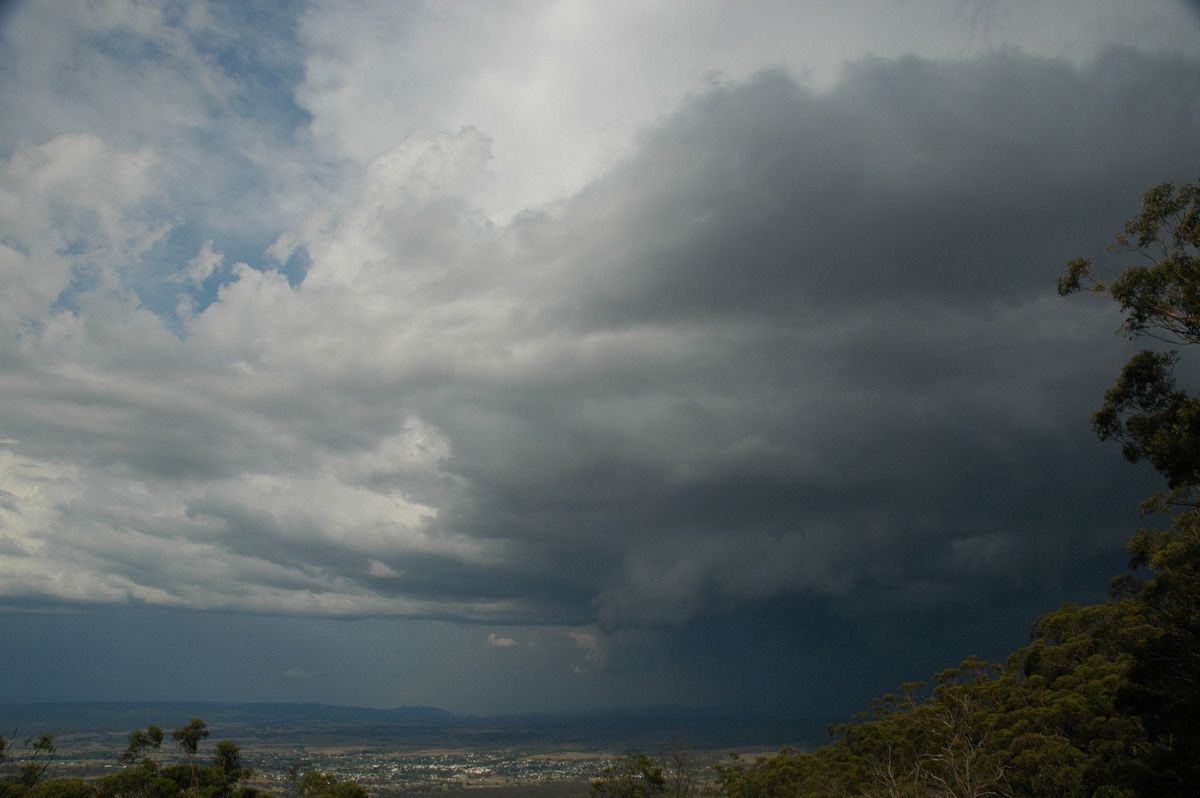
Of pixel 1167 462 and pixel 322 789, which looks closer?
pixel 1167 462

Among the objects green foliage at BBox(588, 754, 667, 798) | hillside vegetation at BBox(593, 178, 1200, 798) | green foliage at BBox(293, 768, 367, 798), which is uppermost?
hillside vegetation at BBox(593, 178, 1200, 798)

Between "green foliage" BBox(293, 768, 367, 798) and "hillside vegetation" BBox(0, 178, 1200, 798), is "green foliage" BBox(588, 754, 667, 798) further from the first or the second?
"green foliage" BBox(293, 768, 367, 798)

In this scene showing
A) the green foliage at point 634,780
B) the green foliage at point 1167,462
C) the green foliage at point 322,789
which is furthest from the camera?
the green foliage at point 634,780

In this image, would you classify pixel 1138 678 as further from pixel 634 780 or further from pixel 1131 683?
pixel 634 780

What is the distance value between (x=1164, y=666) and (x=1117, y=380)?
1063cm

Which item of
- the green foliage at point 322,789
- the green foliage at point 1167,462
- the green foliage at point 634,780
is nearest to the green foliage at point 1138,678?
the green foliage at point 1167,462

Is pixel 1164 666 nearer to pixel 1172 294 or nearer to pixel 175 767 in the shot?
pixel 1172 294

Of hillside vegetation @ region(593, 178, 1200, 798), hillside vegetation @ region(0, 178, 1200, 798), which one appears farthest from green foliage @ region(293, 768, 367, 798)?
hillside vegetation @ region(593, 178, 1200, 798)

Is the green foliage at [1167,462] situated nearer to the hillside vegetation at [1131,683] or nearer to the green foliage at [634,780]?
the hillside vegetation at [1131,683]

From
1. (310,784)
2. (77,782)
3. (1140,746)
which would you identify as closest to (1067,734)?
(1140,746)

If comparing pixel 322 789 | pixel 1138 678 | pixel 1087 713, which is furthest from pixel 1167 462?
pixel 322 789

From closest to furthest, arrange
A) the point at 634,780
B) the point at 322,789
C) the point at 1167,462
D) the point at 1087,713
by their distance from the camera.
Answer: the point at 1167,462 < the point at 1087,713 < the point at 322,789 < the point at 634,780

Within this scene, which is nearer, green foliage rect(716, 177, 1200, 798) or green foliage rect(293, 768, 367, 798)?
green foliage rect(716, 177, 1200, 798)

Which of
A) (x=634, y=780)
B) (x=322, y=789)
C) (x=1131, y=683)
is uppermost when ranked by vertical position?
(x=1131, y=683)
